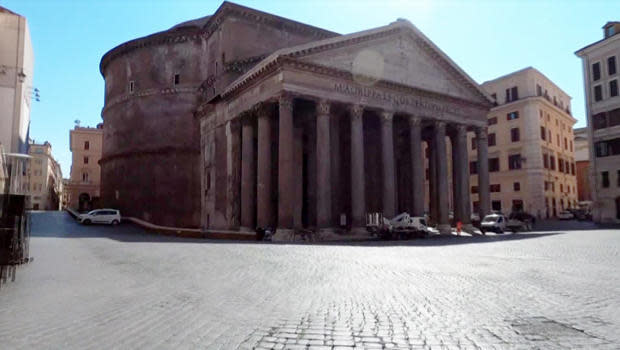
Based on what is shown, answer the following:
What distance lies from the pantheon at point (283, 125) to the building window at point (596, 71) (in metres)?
14.1

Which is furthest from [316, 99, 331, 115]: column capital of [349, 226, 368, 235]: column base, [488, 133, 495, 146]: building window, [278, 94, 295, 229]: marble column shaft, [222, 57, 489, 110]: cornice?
[488, 133, 495, 146]: building window

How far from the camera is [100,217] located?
3531cm

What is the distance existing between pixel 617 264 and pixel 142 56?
4052 cm

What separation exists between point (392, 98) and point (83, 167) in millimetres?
53412

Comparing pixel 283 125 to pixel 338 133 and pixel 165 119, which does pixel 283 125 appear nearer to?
pixel 338 133

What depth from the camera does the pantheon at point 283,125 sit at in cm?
2548

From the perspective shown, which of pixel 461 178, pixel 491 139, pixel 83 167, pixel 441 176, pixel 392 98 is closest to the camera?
pixel 392 98

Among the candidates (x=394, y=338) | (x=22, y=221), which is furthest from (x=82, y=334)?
(x=22, y=221)

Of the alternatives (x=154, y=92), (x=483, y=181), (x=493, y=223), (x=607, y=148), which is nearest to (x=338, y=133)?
(x=483, y=181)

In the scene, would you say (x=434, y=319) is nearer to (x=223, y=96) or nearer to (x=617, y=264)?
(x=617, y=264)

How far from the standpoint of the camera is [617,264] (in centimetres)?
1190

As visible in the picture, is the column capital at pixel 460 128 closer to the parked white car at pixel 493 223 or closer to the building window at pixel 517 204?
the parked white car at pixel 493 223

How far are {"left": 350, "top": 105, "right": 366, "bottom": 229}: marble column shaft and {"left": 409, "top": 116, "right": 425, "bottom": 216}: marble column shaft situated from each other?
4.75 meters

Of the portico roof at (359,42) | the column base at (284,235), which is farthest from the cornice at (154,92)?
the column base at (284,235)
